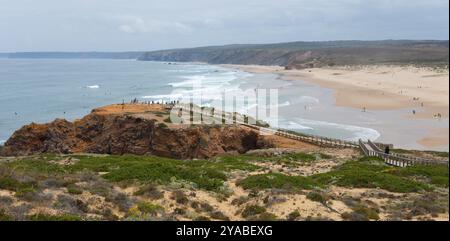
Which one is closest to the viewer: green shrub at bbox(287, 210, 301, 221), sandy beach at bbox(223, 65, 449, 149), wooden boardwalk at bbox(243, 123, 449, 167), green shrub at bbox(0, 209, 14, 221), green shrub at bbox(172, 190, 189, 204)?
green shrub at bbox(0, 209, 14, 221)

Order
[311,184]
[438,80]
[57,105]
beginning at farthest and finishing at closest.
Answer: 1. [438,80]
2. [57,105]
3. [311,184]

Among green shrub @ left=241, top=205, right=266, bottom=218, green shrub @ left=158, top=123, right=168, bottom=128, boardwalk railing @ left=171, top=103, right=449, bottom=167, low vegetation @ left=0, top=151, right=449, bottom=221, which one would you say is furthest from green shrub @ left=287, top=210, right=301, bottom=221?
green shrub @ left=158, top=123, right=168, bottom=128

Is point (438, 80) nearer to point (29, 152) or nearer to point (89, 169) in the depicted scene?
point (29, 152)

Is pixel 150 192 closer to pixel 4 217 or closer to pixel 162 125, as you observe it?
pixel 4 217

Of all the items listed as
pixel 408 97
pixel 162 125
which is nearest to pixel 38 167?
pixel 162 125

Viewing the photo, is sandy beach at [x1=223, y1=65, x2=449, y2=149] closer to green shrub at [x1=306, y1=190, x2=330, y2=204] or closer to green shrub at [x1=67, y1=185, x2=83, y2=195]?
green shrub at [x1=306, y1=190, x2=330, y2=204]
